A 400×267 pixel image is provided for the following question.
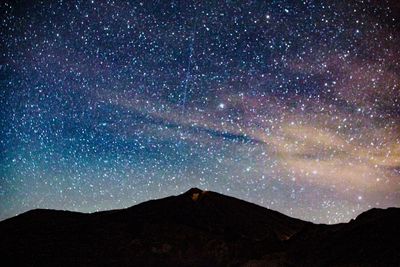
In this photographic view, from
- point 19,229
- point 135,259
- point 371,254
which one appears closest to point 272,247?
point 371,254

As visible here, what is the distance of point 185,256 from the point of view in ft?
108

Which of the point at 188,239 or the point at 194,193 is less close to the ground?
the point at 194,193

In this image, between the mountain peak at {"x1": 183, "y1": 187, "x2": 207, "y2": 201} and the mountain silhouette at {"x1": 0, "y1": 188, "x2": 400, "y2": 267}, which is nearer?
the mountain silhouette at {"x1": 0, "y1": 188, "x2": 400, "y2": 267}

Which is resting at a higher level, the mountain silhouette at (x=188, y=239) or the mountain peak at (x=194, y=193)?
the mountain peak at (x=194, y=193)

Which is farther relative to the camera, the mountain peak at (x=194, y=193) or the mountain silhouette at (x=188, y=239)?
the mountain peak at (x=194, y=193)

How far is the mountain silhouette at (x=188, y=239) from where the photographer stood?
28547 millimetres

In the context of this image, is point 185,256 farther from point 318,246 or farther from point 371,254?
point 371,254

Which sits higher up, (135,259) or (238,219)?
(238,219)

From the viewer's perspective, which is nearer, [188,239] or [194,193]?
[188,239]

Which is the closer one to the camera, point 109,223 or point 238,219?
point 109,223

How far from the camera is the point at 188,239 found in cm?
3541

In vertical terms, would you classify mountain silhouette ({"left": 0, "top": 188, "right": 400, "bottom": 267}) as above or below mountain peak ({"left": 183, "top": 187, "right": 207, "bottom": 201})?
below

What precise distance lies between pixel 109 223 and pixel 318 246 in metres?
20.2

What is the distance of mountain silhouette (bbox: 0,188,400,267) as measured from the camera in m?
28.5
